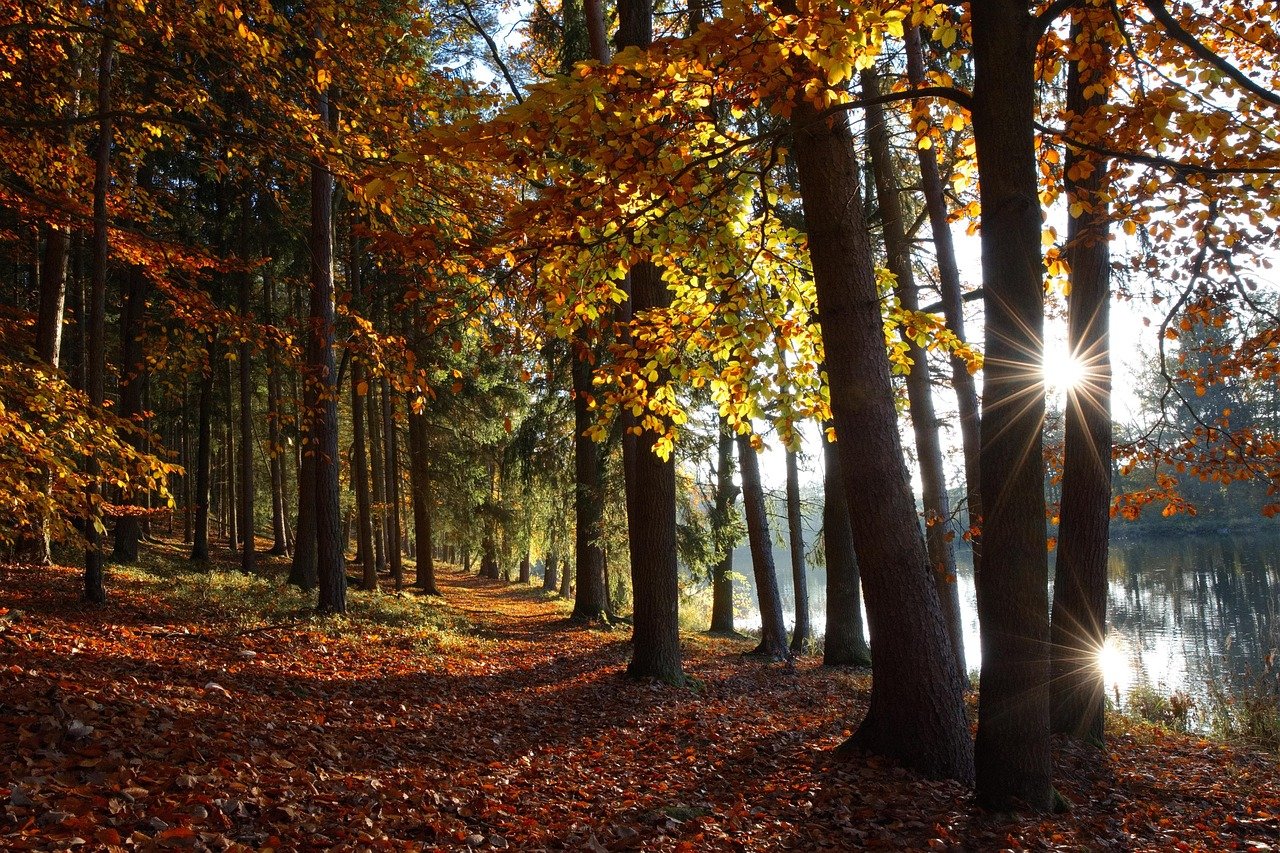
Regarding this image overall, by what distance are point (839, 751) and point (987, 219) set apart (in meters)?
3.75

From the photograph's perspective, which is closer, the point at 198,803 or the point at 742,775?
the point at 198,803

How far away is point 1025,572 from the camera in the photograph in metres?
4.10

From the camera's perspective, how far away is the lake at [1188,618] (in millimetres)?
15280

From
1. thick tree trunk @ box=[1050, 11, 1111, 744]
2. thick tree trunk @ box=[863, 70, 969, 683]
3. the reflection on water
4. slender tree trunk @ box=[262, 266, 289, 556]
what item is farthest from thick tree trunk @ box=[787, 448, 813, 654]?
slender tree trunk @ box=[262, 266, 289, 556]

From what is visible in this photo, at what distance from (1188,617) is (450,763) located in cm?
A: 2581

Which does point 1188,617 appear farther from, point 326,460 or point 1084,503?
point 326,460

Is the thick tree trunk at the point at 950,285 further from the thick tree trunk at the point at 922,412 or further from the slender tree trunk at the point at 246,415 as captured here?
the slender tree trunk at the point at 246,415

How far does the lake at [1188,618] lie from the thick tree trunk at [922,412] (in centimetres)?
110

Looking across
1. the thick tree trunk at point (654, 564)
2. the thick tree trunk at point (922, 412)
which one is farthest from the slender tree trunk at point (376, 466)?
the thick tree trunk at point (922, 412)

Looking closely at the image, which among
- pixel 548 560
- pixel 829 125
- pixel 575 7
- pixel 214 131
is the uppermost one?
pixel 575 7

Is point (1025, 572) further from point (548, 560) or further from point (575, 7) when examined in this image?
point (548, 560)

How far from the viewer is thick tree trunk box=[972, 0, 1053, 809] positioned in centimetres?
399

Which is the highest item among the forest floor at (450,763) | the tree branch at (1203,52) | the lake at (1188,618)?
the tree branch at (1203,52)

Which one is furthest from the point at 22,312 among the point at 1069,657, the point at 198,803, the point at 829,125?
the point at 1069,657
